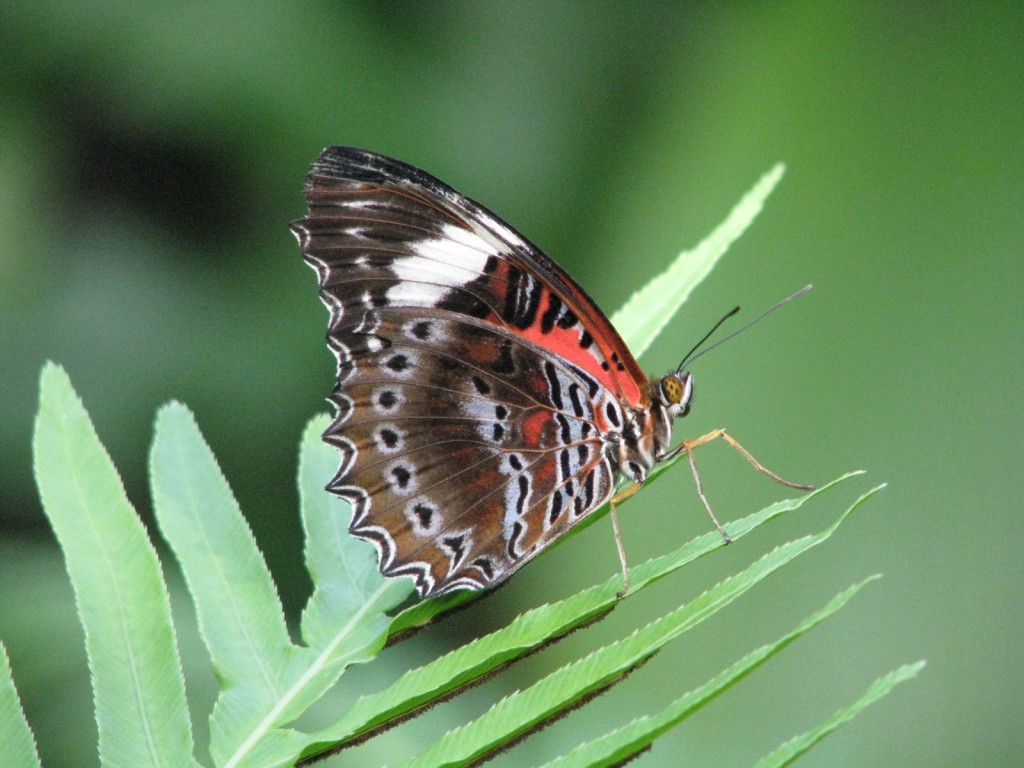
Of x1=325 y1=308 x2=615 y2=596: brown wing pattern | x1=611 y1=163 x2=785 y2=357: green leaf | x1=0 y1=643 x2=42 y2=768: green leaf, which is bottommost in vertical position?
x1=0 y1=643 x2=42 y2=768: green leaf

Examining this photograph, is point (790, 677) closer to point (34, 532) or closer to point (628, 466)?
point (628, 466)

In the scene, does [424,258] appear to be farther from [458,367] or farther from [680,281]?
[680,281]

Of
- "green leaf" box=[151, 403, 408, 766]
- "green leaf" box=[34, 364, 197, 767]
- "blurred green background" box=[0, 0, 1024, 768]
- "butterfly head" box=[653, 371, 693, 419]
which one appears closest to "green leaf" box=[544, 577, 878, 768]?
"green leaf" box=[151, 403, 408, 766]

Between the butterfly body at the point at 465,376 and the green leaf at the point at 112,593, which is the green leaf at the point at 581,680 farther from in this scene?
the butterfly body at the point at 465,376

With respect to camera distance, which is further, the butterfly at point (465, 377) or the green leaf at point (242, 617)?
the butterfly at point (465, 377)

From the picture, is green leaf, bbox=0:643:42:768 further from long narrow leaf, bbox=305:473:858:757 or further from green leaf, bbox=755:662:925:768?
green leaf, bbox=755:662:925:768

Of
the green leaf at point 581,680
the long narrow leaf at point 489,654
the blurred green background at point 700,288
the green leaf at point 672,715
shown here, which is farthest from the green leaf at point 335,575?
the blurred green background at point 700,288
